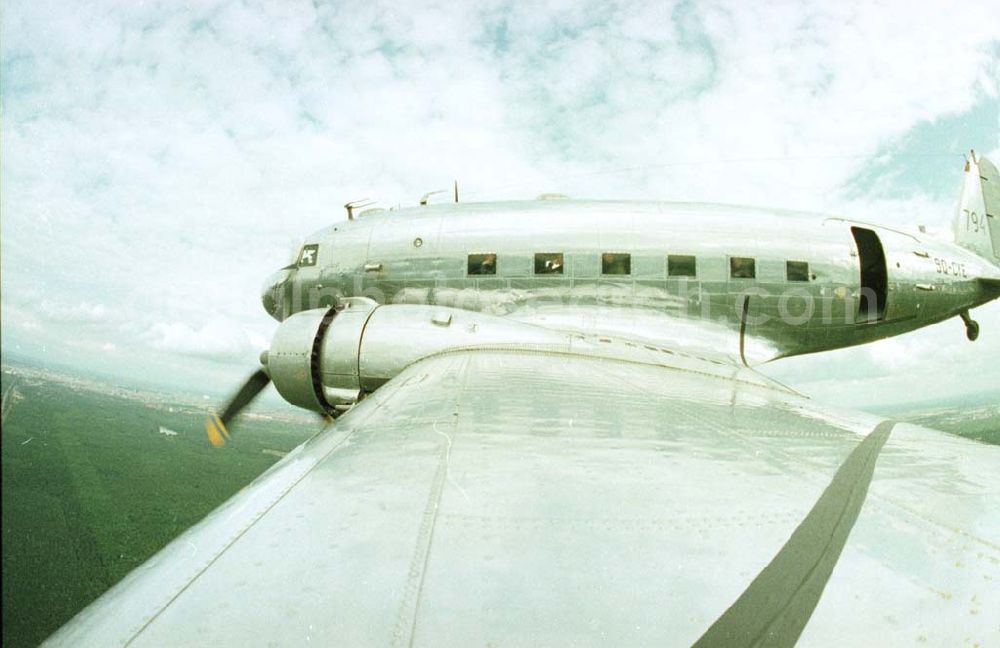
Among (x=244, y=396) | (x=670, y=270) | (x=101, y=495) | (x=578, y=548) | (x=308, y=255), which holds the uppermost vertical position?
(x=308, y=255)

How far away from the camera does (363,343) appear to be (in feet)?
21.8

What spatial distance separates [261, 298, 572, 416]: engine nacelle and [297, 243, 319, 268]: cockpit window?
2.51 m

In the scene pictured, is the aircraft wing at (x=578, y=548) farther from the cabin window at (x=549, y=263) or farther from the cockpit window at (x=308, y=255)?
the cockpit window at (x=308, y=255)

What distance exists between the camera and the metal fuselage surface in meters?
8.16

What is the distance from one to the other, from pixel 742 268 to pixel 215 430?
7.79 m

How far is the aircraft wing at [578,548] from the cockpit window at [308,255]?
7377mm

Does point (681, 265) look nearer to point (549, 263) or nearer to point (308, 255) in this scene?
point (549, 263)

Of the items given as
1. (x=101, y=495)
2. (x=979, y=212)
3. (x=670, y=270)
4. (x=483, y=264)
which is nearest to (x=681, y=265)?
(x=670, y=270)

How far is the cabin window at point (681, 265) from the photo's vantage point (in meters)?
8.16

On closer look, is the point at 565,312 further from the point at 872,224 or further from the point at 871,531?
the point at 871,531

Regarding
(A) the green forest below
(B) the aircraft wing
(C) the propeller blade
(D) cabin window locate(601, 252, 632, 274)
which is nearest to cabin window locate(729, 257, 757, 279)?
(D) cabin window locate(601, 252, 632, 274)

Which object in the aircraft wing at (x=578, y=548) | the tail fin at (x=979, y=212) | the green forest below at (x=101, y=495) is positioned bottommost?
the green forest below at (x=101, y=495)

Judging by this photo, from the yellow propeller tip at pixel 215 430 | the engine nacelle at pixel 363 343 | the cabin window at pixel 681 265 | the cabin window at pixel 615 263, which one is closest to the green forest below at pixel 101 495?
the yellow propeller tip at pixel 215 430

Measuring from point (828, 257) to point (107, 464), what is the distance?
94.1 metres
